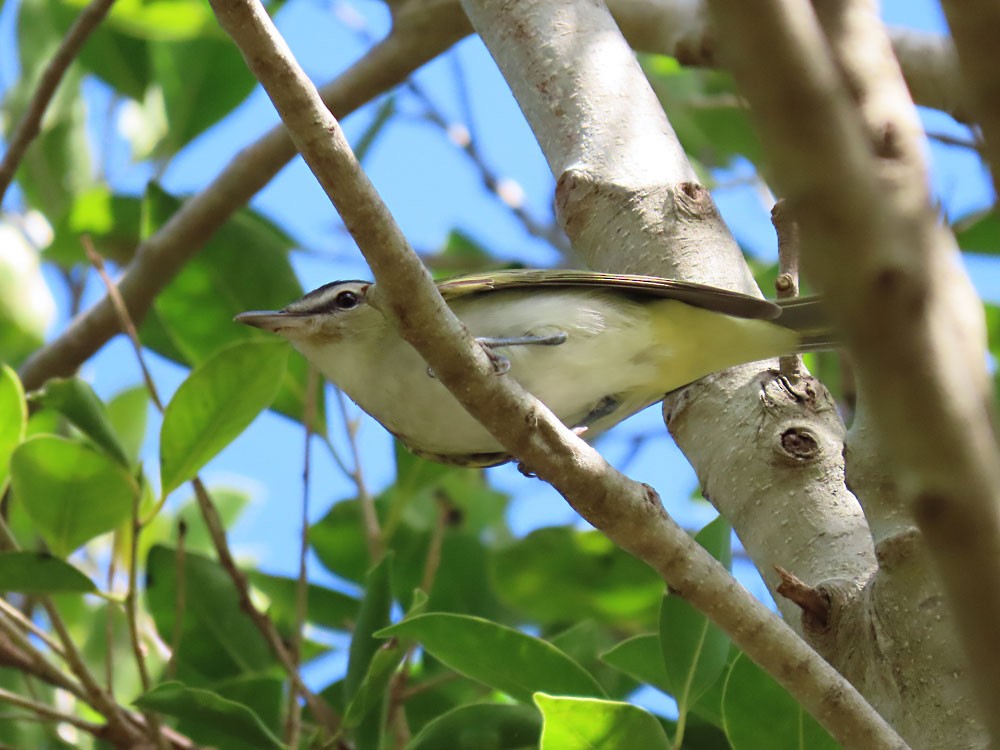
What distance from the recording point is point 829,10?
72 centimetres

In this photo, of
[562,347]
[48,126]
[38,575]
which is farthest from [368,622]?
[48,126]

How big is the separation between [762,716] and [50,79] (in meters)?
2.57

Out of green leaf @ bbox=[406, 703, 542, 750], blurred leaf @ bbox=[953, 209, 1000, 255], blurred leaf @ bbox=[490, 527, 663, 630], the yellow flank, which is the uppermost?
the yellow flank

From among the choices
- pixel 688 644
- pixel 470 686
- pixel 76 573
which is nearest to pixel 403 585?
pixel 470 686

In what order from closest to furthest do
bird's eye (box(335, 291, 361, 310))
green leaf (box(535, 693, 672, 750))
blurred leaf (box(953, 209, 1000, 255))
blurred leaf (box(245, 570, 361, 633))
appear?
1. green leaf (box(535, 693, 672, 750))
2. bird's eye (box(335, 291, 361, 310))
3. blurred leaf (box(245, 570, 361, 633))
4. blurred leaf (box(953, 209, 1000, 255))

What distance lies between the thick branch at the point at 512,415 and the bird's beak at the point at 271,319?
144 centimetres

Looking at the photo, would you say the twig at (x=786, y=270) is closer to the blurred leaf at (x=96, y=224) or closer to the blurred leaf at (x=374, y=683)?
the blurred leaf at (x=374, y=683)

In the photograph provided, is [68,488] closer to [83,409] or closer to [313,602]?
[83,409]

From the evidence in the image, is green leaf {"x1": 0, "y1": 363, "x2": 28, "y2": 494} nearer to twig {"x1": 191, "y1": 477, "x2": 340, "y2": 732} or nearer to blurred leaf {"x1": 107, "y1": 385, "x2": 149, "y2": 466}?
twig {"x1": 191, "y1": 477, "x2": 340, "y2": 732}

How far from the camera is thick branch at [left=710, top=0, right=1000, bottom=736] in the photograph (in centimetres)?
64

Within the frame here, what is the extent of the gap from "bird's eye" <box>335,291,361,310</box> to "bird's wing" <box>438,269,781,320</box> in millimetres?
309

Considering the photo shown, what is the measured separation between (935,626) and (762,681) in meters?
0.30

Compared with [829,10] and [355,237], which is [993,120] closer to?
[829,10]

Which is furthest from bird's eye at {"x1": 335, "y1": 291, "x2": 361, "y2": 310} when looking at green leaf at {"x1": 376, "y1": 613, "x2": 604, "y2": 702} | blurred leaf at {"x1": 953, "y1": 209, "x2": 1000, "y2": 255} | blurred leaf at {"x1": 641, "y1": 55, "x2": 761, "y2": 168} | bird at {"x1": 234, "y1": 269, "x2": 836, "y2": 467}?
blurred leaf at {"x1": 953, "y1": 209, "x2": 1000, "y2": 255}
